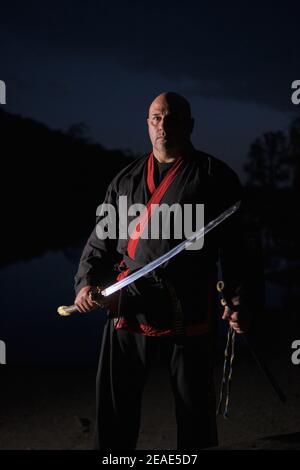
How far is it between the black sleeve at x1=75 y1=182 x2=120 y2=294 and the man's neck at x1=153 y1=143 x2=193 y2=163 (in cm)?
A: 28

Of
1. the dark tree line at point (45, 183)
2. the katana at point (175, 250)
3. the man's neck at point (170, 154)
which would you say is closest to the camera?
the katana at point (175, 250)

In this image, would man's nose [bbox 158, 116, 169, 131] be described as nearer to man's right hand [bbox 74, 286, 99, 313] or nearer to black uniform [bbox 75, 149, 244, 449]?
black uniform [bbox 75, 149, 244, 449]

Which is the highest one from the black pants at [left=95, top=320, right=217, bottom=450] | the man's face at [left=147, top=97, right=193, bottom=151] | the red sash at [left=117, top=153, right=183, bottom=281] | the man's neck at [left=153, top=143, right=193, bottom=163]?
the man's face at [left=147, top=97, right=193, bottom=151]

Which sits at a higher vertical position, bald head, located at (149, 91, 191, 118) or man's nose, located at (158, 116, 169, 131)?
bald head, located at (149, 91, 191, 118)

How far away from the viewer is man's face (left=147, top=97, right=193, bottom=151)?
8.10 feet

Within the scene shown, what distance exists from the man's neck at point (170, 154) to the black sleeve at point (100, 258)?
11.1 inches

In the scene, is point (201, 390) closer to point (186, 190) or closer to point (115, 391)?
point (115, 391)

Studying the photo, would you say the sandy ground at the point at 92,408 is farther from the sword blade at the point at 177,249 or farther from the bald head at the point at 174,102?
the bald head at the point at 174,102

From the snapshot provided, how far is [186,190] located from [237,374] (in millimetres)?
3159

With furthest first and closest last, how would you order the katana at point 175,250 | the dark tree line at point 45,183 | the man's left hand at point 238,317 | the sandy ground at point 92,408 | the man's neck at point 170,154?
the dark tree line at point 45,183 < the sandy ground at point 92,408 < the man's neck at point 170,154 < the man's left hand at point 238,317 < the katana at point 175,250

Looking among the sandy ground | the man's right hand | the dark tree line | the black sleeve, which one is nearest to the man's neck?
the black sleeve

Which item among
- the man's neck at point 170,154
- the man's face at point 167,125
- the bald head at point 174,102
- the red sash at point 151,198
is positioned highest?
the bald head at point 174,102

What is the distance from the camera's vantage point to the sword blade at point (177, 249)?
231 cm

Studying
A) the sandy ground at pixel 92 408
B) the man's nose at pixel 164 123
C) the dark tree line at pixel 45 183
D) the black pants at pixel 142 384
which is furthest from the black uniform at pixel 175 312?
the dark tree line at pixel 45 183
